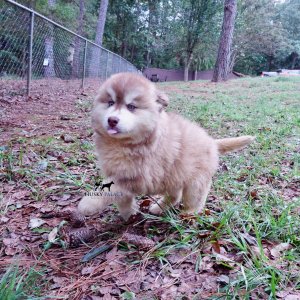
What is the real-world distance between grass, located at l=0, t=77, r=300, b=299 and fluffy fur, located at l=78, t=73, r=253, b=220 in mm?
302

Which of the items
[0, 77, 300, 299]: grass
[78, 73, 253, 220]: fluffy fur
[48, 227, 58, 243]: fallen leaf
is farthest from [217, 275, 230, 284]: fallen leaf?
[48, 227, 58, 243]: fallen leaf

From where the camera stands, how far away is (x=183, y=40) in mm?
27781

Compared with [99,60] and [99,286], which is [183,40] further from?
[99,286]

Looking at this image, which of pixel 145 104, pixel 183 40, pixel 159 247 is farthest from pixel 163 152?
pixel 183 40

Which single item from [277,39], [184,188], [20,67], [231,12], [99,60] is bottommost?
[184,188]

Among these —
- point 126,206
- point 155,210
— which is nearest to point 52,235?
point 126,206

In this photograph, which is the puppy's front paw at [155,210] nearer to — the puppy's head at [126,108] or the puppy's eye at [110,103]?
the puppy's head at [126,108]

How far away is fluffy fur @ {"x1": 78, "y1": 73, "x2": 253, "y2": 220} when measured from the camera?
7.14ft

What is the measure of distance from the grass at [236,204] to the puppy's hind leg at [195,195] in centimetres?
11

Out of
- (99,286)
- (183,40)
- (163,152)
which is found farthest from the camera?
(183,40)

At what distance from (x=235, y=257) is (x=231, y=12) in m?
14.4

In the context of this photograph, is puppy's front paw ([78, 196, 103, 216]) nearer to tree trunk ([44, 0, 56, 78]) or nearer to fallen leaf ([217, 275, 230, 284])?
fallen leaf ([217, 275, 230, 284])

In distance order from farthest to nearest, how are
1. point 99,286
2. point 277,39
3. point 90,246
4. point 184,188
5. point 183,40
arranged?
point 277,39, point 183,40, point 184,188, point 90,246, point 99,286

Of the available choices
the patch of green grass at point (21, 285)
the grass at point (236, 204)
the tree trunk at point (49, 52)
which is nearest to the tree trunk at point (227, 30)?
the tree trunk at point (49, 52)
